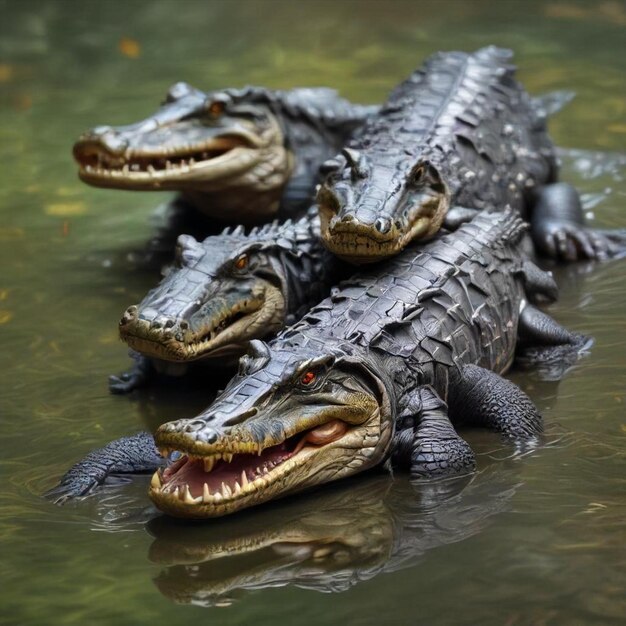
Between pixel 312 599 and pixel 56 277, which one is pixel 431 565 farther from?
pixel 56 277

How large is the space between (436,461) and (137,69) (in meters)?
8.58

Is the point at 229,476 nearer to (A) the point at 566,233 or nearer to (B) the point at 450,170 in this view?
(B) the point at 450,170

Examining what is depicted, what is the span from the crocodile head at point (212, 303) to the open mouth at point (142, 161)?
5.01ft

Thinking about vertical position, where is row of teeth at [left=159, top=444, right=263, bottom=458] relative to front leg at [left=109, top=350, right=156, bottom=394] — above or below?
above

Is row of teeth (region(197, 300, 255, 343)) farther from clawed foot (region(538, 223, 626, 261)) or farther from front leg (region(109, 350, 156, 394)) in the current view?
clawed foot (region(538, 223, 626, 261))

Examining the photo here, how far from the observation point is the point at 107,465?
545cm

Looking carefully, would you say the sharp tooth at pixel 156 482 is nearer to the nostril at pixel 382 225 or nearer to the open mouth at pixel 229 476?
the open mouth at pixel 229 476

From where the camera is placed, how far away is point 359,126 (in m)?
9.42

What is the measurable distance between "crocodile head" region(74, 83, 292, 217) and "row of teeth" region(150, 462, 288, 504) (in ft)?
12.5

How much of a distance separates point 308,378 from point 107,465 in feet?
3.23

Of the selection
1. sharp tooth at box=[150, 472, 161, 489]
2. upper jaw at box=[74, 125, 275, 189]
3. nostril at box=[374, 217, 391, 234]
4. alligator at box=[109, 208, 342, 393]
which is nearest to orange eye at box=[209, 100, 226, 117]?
upper jaw at box=[74, 125, 275, 189]

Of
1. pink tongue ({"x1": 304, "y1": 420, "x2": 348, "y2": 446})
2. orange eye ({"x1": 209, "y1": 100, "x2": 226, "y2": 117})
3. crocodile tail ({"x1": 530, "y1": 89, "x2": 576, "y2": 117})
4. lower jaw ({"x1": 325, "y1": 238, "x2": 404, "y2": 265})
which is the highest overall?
orange eye ({"x1": 209, "y1": 100, "x2": 226, "y2": 117})

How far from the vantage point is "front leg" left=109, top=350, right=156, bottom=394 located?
21.9ft

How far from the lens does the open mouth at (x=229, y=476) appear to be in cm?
475
